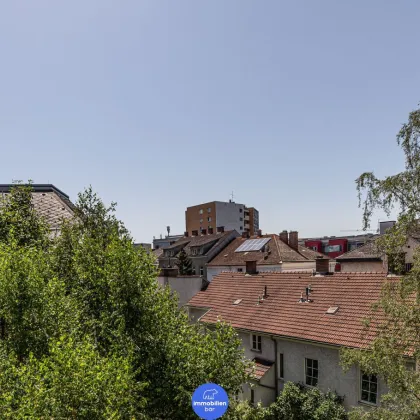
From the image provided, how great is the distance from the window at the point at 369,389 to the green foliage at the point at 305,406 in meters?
1.01

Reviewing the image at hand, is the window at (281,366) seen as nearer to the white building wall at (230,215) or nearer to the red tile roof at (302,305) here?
the red tile roof at (302,305)

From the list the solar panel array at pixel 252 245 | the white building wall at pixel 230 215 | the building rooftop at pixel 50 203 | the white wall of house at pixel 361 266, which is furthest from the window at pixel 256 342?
the white building wall at pixel 230 215

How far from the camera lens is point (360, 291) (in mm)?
17438

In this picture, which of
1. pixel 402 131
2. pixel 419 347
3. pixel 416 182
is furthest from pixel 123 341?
pixel 402 131

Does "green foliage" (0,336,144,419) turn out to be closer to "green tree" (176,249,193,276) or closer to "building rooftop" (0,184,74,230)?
"building rooftop" (0,184,74,230)

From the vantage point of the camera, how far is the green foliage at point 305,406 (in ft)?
46.3

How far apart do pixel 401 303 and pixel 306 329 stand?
8063 mm

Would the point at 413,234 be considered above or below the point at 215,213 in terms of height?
below

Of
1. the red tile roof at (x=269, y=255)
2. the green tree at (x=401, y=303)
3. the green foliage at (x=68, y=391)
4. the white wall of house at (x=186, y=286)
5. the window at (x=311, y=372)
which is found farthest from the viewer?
the red tile roof at (x=269, y=255)

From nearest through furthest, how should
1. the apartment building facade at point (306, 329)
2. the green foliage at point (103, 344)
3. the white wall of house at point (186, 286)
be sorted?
the green foliage at point (103, 344) → the apartment building facade at point (306, 329) → the white wall of house at point (186, 286)

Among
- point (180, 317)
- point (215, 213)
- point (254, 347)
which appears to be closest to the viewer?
point (180, 317)

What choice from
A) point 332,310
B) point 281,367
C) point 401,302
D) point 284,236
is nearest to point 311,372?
point 281,367

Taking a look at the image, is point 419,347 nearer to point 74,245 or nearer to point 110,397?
point 110,397

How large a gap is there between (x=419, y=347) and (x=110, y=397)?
7277 mm
